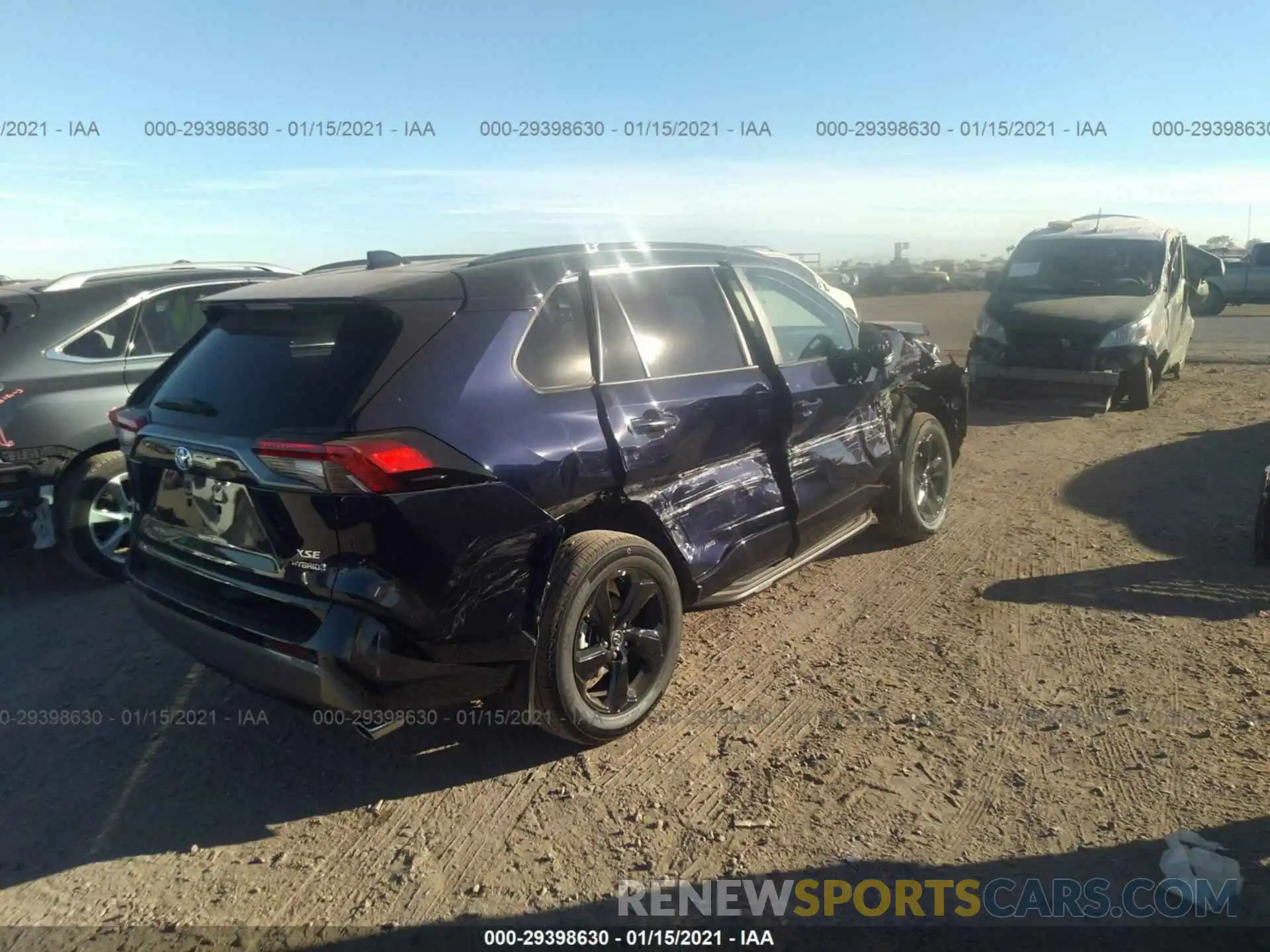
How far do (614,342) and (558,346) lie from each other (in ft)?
0.99

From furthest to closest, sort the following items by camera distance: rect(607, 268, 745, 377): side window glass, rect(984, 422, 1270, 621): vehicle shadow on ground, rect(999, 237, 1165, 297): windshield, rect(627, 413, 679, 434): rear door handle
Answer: rect(999, 237, 1165, 297): windshield, rect(984, 422, 1270, 621): vehicle shadow on ground, rect(607, 268, 745, 377): side window glass, rect(627, 413, 679, 434): rear door handle

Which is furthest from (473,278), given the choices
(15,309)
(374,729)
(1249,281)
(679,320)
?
(1249,281)

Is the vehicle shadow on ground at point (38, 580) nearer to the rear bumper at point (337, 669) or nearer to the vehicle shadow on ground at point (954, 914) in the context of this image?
the rear bumper at point (337, 669)

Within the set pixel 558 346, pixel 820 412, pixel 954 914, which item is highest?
pixel 558 346

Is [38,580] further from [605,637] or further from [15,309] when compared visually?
[605,637]

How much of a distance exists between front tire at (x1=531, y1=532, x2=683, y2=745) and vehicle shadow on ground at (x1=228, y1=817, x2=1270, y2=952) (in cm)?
71

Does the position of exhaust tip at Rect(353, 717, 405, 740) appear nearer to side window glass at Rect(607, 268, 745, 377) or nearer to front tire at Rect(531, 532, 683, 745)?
front tire at Rect(531, 532, 683, 745)

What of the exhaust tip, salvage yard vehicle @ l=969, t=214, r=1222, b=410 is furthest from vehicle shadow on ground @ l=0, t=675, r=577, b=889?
salvage yard vehicle @ l=969, t=214, r=1222, b=410

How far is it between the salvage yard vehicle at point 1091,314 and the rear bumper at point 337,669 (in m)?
8.66

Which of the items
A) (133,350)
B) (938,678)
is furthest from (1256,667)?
(133,350)

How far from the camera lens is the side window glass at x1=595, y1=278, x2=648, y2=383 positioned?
3715mm

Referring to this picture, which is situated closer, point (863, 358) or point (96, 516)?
point (863, 358)

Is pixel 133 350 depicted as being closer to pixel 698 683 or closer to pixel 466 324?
pixel 466 324

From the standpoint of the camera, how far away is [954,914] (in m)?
2.68
